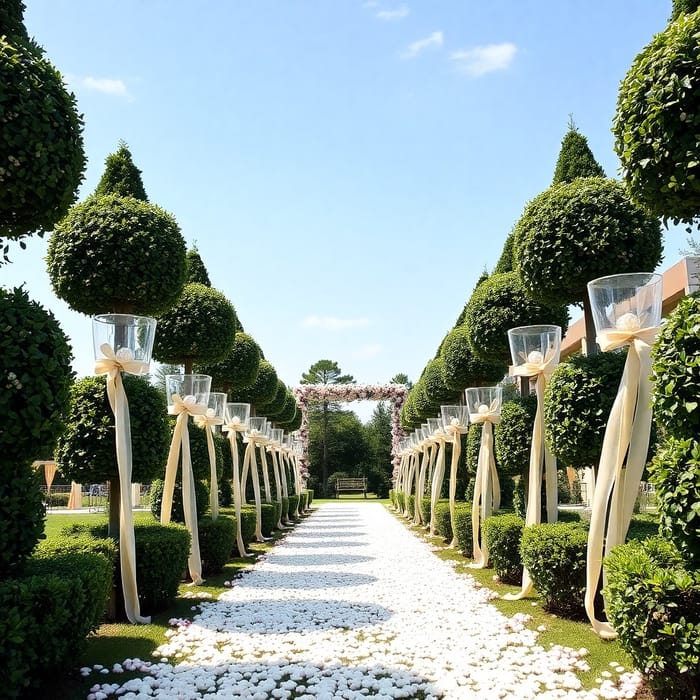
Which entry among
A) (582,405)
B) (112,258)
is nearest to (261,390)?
(112,258)

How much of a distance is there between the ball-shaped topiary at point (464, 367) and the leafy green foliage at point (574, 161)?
5193 millimetres

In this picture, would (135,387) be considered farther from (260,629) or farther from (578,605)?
(578,605)

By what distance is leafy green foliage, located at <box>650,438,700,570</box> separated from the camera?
10.5 feet

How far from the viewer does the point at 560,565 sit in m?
5.61

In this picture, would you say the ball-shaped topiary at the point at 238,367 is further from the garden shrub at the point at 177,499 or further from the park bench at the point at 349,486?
the park bench at the point at 349,486

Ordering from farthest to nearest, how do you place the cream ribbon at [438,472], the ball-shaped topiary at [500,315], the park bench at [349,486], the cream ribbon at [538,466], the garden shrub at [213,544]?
1. the park bench at [349,486]
2. the cream ribbon at [438,472]
3. the ball-shaped topiary at [500,315]
4. the garden shrub at [213,544]
5. the cream ribbon at [538,466]

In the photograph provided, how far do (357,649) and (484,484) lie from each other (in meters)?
4.53

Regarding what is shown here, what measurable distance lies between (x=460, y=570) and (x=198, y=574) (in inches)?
138

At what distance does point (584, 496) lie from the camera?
29.4 m

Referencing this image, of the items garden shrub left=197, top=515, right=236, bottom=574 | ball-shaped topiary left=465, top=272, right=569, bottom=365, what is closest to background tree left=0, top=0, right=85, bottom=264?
garden shrub left=197, top=515, right=236, bottom=574

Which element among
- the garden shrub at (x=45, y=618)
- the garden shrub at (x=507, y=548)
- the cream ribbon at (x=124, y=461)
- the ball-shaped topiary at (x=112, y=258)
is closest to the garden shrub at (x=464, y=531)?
the garden shrub at (x=507, y=548)

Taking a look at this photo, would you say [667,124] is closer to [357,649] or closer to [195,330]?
[357,649]

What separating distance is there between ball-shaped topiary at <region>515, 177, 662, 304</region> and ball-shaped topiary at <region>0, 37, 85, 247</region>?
4202 millimetres

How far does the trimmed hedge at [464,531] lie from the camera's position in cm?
1055
